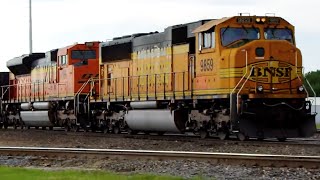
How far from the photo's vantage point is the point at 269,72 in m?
19.4

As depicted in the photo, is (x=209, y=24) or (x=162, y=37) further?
(x=162, y=37)

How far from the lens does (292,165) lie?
1159cm

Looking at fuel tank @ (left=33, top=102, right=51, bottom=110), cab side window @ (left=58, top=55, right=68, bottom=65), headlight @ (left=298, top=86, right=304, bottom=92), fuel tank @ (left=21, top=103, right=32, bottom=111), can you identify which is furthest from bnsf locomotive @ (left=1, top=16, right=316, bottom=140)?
fuel tank @ (left=21, top=103, right=32, bottom=111)

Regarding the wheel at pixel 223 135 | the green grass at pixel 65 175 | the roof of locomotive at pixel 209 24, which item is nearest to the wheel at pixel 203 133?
the wheel at pixel 223 135

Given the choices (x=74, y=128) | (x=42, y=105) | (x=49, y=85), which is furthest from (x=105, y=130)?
(x=49, y=85)

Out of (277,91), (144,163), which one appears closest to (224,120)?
(277,91)

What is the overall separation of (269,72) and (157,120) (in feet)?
16.1

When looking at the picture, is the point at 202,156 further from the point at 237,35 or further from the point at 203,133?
the point at 203,133

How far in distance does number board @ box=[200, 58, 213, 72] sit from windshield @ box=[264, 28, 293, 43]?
71.8 inches

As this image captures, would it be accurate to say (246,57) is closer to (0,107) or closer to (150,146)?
(150,146)

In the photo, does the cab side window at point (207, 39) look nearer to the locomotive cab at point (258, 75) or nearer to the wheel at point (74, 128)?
the locomotive cab at point (258, 75)

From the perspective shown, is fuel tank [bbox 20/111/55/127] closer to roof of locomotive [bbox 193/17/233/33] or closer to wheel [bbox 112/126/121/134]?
wheel [bbox 112/126/121/134]

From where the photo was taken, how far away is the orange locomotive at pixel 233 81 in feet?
62.5

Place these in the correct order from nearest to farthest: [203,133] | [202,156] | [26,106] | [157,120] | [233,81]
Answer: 1. [202,156]
2. [233,81]
3. [203,133]
4. [157,120]
5. [26,106]
